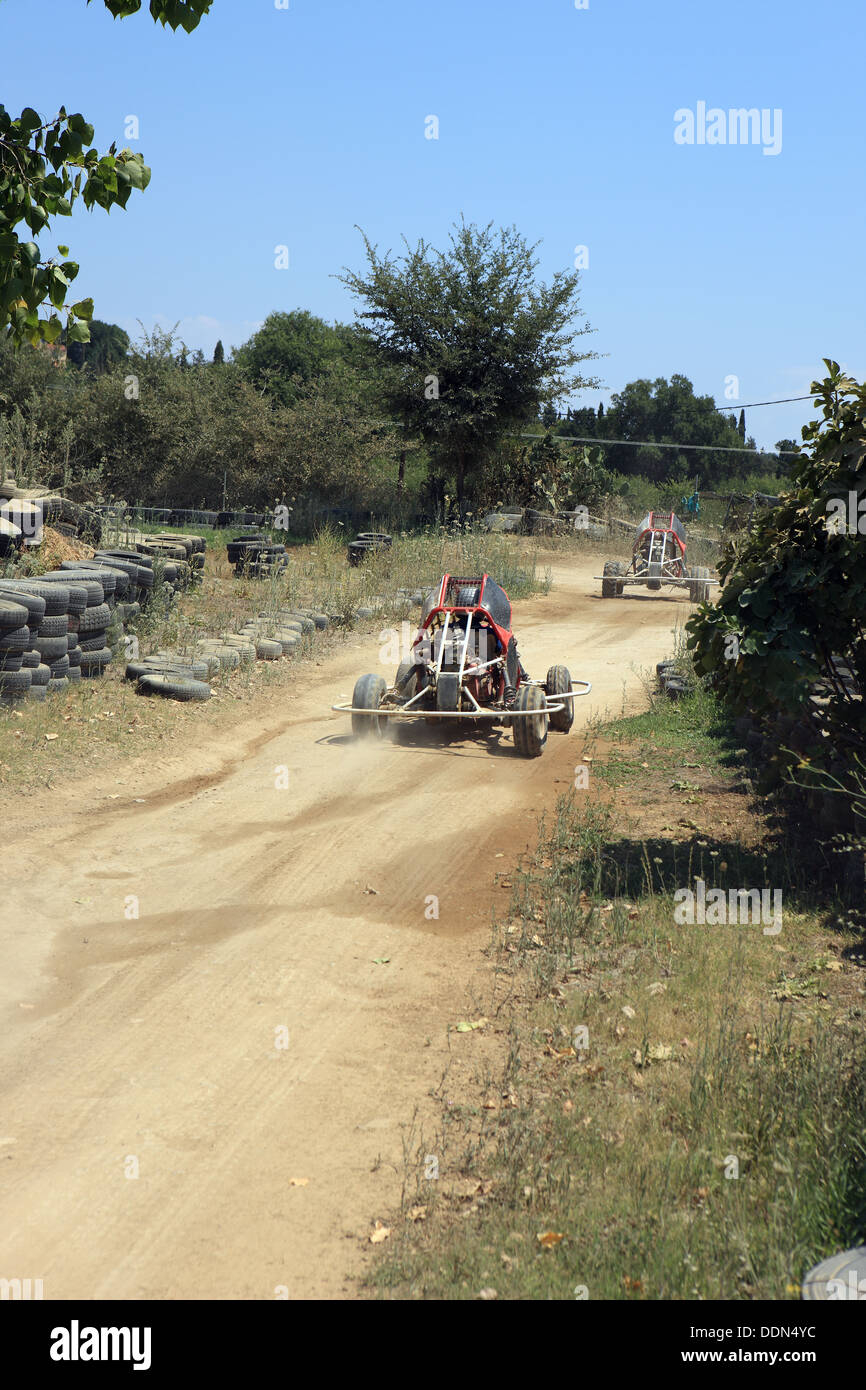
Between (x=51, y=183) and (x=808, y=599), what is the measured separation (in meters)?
4.96

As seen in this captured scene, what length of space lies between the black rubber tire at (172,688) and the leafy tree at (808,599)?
6258 millimetres

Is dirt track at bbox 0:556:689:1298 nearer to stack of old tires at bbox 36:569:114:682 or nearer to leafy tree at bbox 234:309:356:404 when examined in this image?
stack of old tires at bbox 36:569:114:682

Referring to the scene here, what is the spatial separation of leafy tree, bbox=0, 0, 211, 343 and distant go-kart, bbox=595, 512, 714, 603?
17340mm

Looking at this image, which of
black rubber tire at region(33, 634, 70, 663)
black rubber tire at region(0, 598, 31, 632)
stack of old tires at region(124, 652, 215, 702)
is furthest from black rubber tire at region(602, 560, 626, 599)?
black rubber tire at region(0, 598, 31, 632)

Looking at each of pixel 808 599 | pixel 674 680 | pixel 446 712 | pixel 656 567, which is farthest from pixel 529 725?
pixel 656 567

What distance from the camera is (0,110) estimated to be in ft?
17.9

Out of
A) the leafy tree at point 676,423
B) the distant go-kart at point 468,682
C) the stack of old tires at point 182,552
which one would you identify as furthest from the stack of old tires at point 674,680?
the leafy tree at point 676,423

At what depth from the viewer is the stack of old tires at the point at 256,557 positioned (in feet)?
60.8

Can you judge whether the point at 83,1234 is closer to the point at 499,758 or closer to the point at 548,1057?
the point at 548,1057

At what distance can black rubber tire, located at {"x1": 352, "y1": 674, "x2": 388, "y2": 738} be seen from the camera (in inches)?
426

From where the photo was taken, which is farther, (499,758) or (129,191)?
(499,758)
